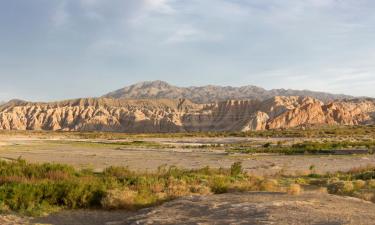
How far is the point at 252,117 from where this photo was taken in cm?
14150

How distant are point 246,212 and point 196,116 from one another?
5975 inches

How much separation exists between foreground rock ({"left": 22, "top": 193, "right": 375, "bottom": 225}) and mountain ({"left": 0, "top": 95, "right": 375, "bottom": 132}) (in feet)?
404

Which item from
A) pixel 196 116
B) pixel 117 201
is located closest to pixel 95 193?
pixel 117 201

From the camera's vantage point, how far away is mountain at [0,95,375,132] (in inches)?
5561

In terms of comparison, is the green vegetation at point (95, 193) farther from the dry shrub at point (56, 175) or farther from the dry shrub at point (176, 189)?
the dry shrub at point (56, 175)

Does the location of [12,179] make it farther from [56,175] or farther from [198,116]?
[198,116]

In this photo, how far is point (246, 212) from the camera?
10.7 m

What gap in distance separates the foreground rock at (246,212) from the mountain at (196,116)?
12325 cm

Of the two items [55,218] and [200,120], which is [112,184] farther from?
[200,120]

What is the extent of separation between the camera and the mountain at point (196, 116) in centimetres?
14125

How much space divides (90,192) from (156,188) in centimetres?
246

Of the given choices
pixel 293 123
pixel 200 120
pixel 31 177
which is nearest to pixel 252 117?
pixel 293 123

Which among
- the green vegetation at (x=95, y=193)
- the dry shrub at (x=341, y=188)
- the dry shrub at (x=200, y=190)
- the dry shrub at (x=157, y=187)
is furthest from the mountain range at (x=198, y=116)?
the dry shrub at (x=157, y=187)

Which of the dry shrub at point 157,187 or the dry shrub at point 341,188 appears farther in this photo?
the dry shrub at point 341,188
